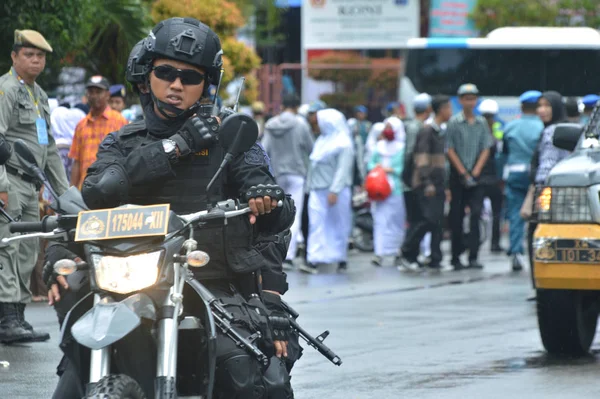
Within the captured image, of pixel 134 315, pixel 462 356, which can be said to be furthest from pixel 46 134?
pixel 134 315

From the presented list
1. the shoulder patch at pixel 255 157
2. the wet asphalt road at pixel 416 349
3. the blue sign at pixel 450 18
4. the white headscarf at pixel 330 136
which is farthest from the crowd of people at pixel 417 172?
the blue sign at pixel 450 18

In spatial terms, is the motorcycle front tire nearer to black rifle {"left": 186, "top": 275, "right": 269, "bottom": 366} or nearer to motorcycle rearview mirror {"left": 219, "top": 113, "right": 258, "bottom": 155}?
black rifle {"left": 186, "top": 275, "right": 269, "bottom": 366}

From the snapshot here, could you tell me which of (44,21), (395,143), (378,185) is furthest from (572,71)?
(44,21)

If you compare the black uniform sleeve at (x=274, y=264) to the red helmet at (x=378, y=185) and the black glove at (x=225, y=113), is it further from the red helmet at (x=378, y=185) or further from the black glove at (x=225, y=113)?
the red helmet at (x=378, y=185)

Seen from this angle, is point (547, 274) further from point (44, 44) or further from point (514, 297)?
point (514, 297)

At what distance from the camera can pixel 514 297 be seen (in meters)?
13.6

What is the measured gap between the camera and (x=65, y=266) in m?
4.91

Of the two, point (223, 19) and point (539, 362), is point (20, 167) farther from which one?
point (223, 19)

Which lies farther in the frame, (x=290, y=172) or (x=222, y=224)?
(x=290, y=172)

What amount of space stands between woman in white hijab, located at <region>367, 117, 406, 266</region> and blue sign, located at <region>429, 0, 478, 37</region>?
56.3 feet

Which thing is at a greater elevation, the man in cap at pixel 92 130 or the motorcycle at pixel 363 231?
the man in cap at pixel 92 130

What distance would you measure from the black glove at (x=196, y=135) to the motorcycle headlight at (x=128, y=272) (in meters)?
0.63

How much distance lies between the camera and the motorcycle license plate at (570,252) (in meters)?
8.69

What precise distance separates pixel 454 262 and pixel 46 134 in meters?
8.11
